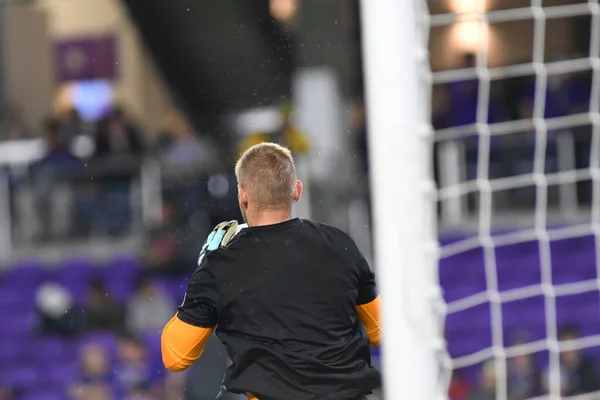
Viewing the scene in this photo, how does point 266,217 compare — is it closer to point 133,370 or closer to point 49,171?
point 133,370

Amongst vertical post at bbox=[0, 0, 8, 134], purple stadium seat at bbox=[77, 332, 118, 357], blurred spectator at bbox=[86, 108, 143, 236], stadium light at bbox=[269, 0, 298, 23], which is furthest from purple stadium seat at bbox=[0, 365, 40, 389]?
vertical post at bbox=[0, 0, 8, 134]

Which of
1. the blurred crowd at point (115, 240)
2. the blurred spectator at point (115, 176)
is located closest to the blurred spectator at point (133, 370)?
the blurred crowd at point (115, 240)

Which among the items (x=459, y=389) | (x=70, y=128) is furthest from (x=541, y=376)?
(x=70, y=128)

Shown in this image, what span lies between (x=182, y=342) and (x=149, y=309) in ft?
17.3

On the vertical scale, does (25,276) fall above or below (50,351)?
above

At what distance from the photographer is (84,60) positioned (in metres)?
11.2

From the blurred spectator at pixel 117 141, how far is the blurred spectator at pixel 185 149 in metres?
0.30

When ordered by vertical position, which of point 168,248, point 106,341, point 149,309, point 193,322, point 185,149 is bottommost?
point 106,341

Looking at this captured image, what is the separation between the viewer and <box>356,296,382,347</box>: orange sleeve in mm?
2543

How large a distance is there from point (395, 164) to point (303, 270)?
1.40 ft

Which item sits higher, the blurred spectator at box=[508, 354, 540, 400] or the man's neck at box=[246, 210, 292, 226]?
the man's neck at box=[246, 210, 292, 226]

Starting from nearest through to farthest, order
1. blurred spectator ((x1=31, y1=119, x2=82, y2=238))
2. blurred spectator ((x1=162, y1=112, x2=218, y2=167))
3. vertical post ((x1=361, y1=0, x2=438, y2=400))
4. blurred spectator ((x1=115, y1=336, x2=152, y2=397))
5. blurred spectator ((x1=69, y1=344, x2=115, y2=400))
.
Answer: vertical post ((x1=361, y1=0, x2=438, y2=400)) → blurred spectator ((x1=115, y1=336, x2=152, y2=397)) → blurred spectator ((x1=69, y1=344, x2=115, y2=400)) → blurred spectator ((x1=162, y1=112, x2=218, y2=167)) → blurred spectator ((x1=31, y1=119, x2=82, y2=238))

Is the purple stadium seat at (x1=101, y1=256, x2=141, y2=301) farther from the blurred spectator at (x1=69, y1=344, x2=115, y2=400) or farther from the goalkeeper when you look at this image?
the goalkeeper

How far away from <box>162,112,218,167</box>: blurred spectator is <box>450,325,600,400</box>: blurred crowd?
2592 millimetres
